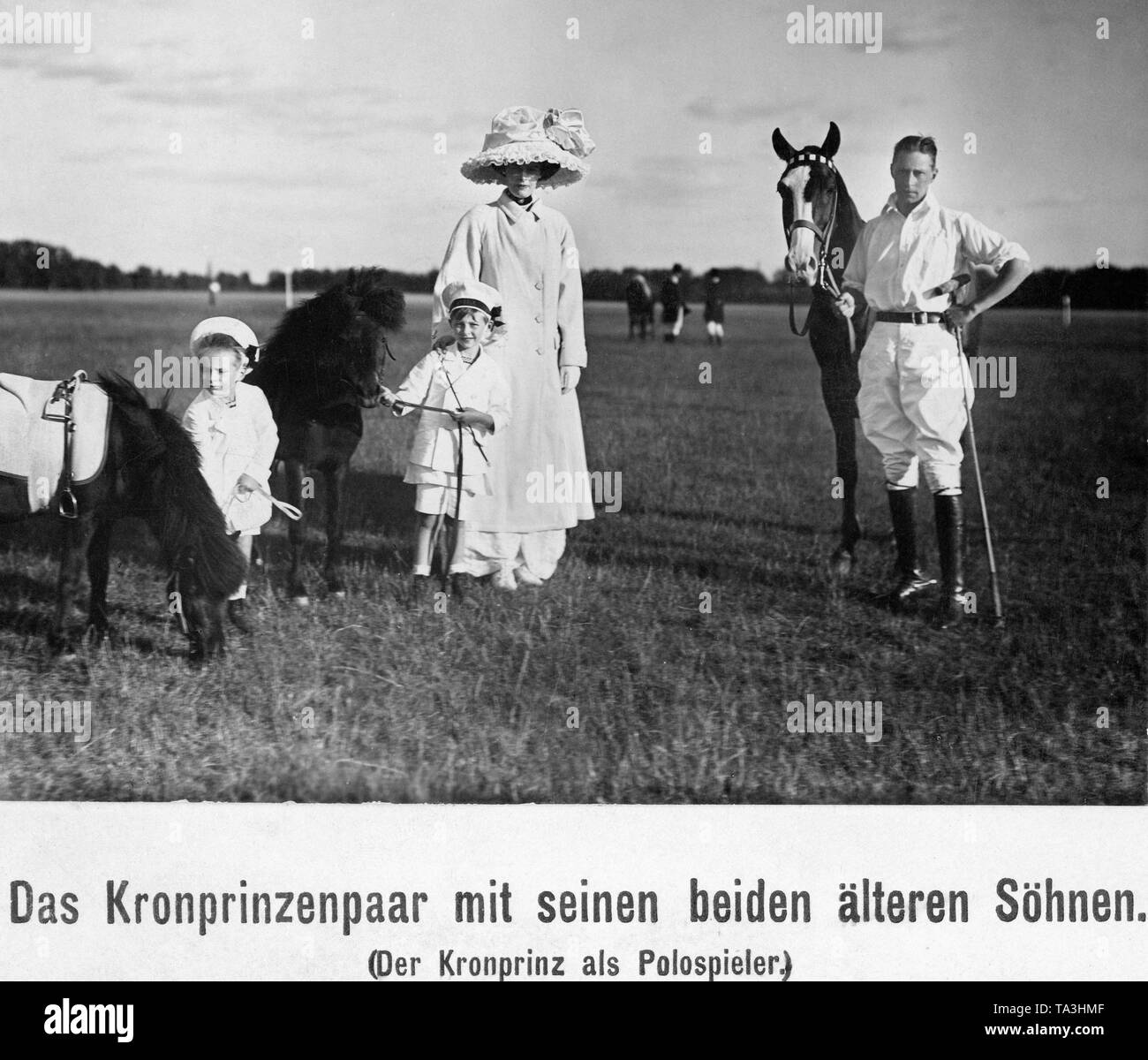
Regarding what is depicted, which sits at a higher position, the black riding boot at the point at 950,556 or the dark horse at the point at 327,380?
the dark horse at the point at 327,380

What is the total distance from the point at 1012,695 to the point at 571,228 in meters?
2.47

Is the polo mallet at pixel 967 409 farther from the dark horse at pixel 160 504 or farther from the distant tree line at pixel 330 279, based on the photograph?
the dark horse at pixel 160 504

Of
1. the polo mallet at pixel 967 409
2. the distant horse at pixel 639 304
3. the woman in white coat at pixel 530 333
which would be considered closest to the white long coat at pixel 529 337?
the woman in white coat at pixel 530 333

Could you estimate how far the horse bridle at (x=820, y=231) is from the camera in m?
5.08

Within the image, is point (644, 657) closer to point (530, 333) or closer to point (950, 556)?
point (950, 556)

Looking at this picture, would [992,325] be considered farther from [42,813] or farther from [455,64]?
[42,813]

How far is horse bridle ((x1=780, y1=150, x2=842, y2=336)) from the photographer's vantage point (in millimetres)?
5082

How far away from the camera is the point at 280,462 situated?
5.07m

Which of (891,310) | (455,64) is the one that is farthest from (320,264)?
(891,310)

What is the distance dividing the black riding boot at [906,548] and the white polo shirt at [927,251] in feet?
2.48

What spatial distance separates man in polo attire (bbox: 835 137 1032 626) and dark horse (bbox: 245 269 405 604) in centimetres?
191

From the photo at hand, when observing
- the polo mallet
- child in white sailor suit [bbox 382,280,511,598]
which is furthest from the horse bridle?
child in white sailor suit [bbox 382,280,511,598]

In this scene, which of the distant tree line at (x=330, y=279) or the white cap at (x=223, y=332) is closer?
the white cap at (x=223, y=332)

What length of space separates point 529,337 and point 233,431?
1.23 metres
